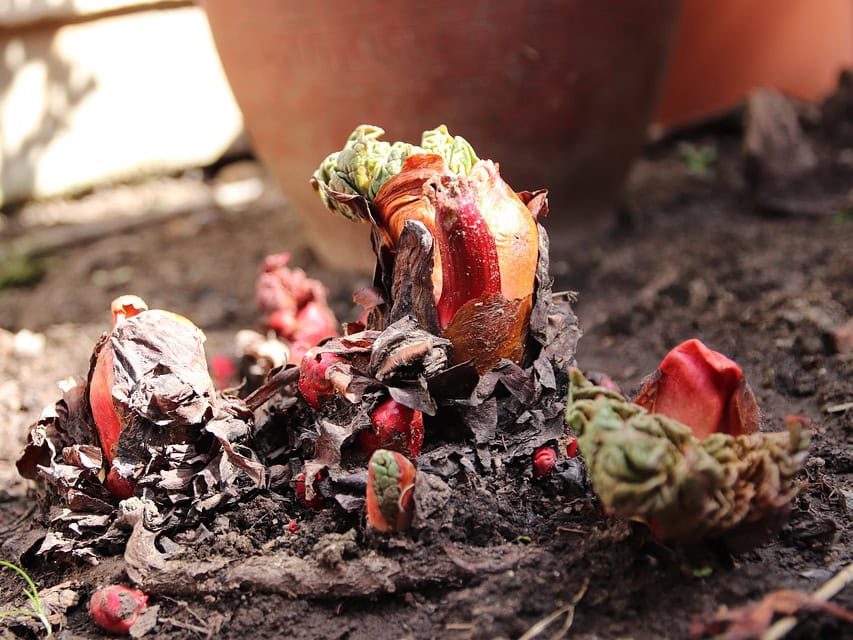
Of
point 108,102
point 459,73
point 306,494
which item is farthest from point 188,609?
point 108,102

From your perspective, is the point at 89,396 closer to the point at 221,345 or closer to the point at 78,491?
the point at 78,491

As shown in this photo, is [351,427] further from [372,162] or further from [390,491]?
[372,162]

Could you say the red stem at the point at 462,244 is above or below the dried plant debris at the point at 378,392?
above

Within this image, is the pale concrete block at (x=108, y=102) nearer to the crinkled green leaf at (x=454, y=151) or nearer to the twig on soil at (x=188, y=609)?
the crinkled green leaf at (x=454, y=151)

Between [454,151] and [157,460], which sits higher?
[454,151]

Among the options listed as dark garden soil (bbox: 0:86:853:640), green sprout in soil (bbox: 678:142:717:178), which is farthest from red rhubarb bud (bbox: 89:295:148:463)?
green sprout in soil (bbox: 678:142:717:178)

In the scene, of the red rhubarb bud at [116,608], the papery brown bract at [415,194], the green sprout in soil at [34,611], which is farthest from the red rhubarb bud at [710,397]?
the green sprout in soil at [34,611]

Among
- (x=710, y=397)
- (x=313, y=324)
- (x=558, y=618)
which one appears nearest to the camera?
(x=558, y=618)
